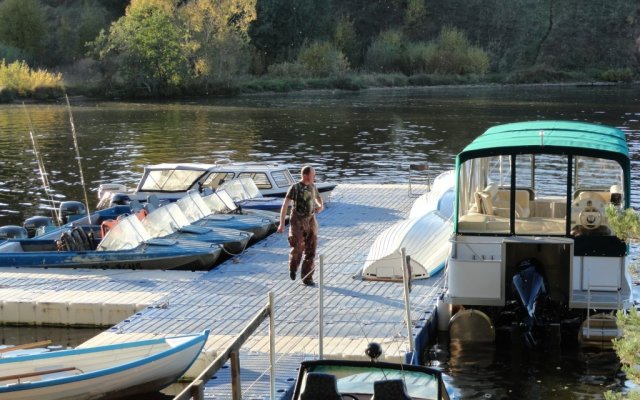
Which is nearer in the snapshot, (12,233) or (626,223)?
(626,223)

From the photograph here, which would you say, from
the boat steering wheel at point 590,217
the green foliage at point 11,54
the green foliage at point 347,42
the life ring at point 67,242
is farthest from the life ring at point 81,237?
the green foliage at point 347,42

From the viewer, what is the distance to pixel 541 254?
58.5ft

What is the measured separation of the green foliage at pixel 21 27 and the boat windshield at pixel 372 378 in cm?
9583

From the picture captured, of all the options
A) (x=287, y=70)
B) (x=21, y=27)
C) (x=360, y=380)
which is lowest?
(x=287, y=70)

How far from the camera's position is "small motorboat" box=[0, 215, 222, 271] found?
20.7 meters

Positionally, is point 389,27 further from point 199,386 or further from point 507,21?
point 199,386

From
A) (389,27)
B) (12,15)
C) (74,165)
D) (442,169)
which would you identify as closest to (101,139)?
(74,165)

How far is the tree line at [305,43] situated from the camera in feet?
289

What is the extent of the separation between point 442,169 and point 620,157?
81.8 feet

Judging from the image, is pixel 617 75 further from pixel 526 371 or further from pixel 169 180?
pixel 526 371

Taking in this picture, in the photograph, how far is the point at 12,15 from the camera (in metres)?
104

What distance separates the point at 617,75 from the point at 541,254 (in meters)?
94.4

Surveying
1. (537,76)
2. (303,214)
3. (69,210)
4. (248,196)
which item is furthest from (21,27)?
(303,214)

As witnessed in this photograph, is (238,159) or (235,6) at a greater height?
(235,6)
